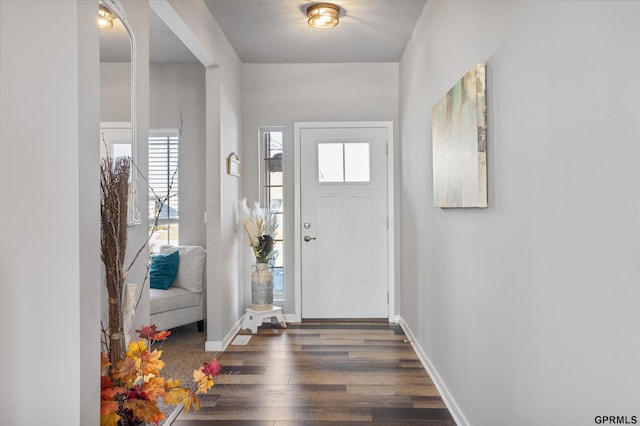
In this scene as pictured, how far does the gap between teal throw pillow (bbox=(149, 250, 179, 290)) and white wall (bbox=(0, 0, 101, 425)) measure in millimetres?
2784

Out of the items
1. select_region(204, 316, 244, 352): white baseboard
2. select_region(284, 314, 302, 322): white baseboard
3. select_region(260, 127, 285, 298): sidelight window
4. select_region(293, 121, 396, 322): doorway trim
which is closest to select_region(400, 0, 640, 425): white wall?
select_region(204, 316, 244, 352): white baseboard

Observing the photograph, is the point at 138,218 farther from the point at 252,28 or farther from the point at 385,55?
the point at 385,55

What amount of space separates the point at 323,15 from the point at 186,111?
187 cm

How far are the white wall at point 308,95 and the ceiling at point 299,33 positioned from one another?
11 centimetres

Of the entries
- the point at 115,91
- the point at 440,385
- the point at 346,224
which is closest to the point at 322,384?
the point at 440,385

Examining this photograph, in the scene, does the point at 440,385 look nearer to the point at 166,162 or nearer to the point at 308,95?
the point at 308,95

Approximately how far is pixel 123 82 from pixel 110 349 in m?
1.16

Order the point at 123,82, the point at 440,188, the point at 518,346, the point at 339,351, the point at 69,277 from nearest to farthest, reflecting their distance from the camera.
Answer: the point at 69,277 → the point at 518,346 → the point at 123,82 → the point at 440,188 → the point at 339,351

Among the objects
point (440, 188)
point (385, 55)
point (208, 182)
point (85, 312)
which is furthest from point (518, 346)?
point (385, 55)

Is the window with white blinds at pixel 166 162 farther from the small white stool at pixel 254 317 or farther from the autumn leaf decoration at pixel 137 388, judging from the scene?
the autumn leaf decoration at pixel 137 388

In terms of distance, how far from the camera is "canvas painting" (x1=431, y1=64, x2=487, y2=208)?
189 centimetres

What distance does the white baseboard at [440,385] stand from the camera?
2.30 m

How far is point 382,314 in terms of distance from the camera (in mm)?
4516

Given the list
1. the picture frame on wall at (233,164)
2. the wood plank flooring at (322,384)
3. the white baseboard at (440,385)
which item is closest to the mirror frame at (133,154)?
the wood plank flooring at (322,384)
